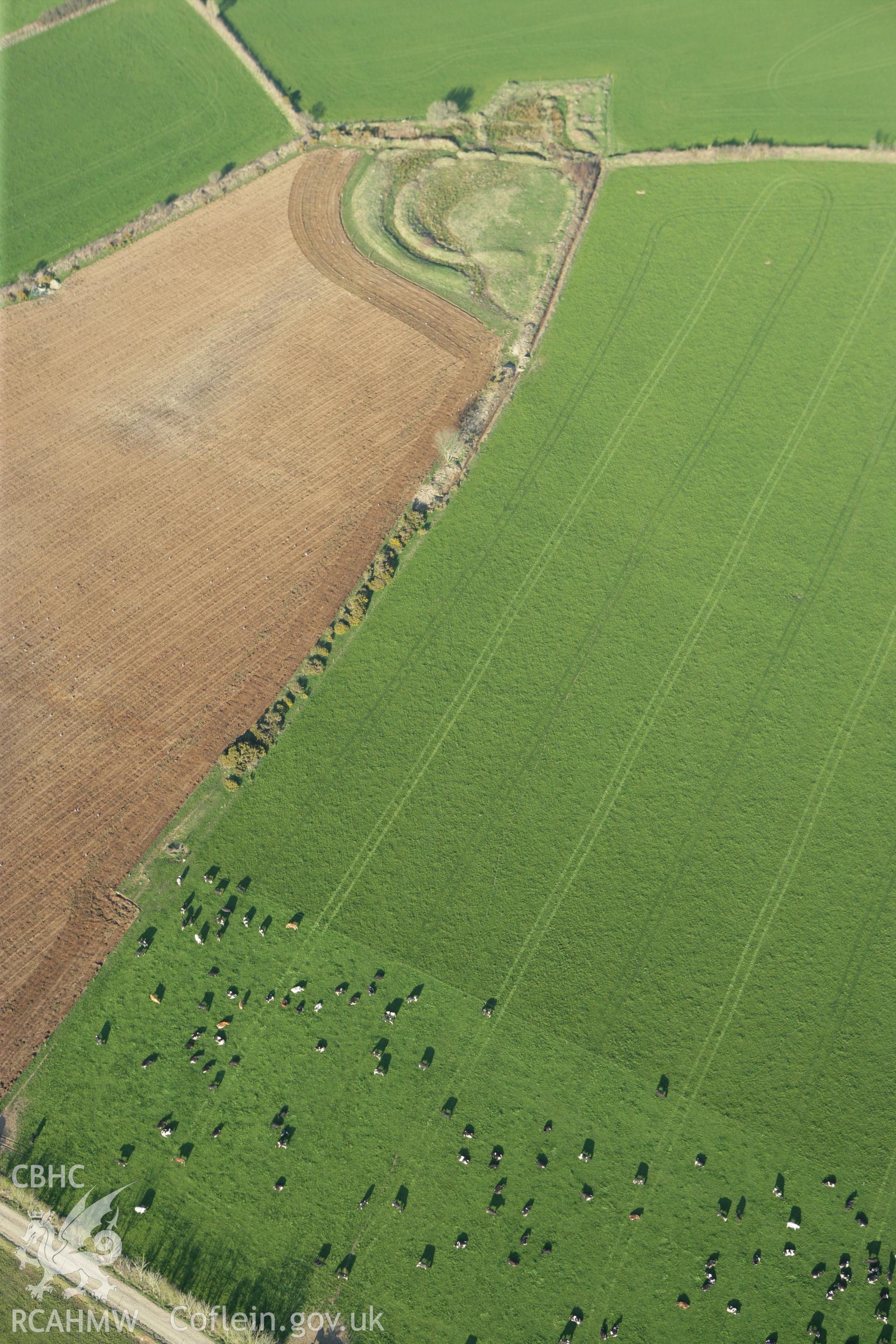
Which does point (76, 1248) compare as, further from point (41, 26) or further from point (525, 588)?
point (41, 26)

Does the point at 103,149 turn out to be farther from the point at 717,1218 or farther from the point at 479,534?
the point at 717,1218

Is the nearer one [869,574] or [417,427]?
[869,574]

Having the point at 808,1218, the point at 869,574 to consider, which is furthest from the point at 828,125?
the point at 808,1218

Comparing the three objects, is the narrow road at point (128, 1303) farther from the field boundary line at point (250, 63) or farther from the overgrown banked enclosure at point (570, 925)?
the field boundary line at point (250, 63)

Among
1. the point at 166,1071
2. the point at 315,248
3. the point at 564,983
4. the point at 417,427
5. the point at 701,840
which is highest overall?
the point at 315,248

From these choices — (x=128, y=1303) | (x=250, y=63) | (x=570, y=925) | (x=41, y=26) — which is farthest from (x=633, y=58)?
(x=128, y=1303)

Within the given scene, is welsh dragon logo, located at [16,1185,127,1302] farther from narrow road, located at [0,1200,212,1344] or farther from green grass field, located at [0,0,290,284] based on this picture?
green grass field, located at [0,0,290,284]
